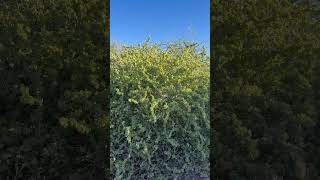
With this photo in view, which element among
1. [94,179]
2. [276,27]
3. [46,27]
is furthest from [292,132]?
[46,27]

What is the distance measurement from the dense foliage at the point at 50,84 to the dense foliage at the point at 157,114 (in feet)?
0.55

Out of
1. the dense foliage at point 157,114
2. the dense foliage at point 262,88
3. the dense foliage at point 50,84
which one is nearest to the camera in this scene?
the dense foliage at point 50,84

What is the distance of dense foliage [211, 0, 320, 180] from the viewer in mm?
3729

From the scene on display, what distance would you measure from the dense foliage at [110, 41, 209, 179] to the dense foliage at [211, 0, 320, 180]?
0.12 meters

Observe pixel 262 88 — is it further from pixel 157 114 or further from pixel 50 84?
pixel 50 84

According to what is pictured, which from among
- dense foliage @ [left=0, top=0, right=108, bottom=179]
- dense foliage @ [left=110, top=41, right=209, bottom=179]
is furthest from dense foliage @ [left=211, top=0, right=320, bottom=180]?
dense foliage @ [left=0, top=0, right=108, bottom=179]

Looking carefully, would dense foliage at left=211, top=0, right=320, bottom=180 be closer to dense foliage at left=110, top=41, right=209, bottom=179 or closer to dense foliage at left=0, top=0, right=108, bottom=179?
dense foliage at left=110, top=41, right=209, bottom=179

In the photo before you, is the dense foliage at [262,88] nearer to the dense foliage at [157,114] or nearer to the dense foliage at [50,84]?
the dense foliage at [157,114]

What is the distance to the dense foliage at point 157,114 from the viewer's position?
11.8 feet

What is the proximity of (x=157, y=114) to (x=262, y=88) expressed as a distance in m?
0.77

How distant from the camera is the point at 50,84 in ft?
11.2

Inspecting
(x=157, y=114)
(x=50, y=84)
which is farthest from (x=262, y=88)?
(x=50, y=84)

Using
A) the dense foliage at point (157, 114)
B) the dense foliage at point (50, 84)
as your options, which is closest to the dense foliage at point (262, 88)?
the dense foliage at point (157, 114)

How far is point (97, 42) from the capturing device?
11.4 feet
